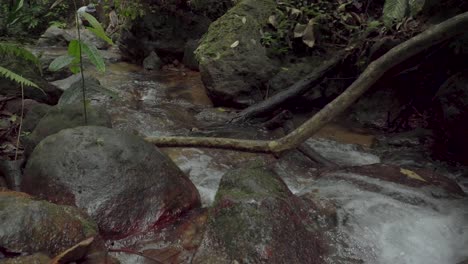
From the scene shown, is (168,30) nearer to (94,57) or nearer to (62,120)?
(62,120)

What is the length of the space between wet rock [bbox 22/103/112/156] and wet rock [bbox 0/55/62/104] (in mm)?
1447

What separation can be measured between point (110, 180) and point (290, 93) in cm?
318

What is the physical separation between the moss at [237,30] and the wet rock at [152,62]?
2.81 m

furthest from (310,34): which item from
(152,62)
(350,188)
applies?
(152,62)

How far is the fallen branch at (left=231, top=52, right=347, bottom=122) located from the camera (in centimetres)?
521

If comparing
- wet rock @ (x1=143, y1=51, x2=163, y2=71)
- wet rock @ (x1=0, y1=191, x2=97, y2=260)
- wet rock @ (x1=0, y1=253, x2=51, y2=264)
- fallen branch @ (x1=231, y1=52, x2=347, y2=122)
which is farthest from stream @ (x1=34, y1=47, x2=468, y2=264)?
wet rock @ (x1=143, y1=51, x2=163, y2=71)

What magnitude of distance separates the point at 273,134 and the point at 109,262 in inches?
124

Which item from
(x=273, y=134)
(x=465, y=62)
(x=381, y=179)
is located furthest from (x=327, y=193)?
(x=465, y=62)

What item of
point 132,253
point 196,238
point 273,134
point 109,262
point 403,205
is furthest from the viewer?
point 273,134

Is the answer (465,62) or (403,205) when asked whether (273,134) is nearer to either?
(403,205)

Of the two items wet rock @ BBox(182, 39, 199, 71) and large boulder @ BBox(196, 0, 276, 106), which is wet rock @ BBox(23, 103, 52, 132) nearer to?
large boulder @ BBox(196, 0, 276, 106)

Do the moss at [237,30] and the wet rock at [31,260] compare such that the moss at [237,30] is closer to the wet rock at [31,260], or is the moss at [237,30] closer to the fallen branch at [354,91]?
the fallen branch at [354,91]

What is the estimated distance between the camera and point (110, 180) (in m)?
2.73

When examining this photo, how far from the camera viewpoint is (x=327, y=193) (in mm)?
3432
